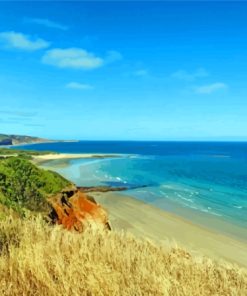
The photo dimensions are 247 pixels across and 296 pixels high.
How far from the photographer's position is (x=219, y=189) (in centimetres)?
4338

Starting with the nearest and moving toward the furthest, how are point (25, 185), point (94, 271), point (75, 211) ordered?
1. point (94, 271)
2. point (25, 185)
3. point (75, 211)

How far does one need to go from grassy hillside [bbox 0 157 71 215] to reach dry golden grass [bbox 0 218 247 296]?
6498 mm

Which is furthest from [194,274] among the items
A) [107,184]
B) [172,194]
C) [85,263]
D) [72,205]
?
[107,184]

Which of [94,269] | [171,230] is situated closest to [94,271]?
[94,269]

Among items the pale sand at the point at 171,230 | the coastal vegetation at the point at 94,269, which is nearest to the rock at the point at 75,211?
the pale sand at the point at 171,230

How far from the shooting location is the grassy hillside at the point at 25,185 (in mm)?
14059

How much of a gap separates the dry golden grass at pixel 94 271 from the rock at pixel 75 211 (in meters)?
9.55

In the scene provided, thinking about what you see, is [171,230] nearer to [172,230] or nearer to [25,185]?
[172,230]

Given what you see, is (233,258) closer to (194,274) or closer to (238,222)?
(238,222)

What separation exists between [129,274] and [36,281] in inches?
44.9

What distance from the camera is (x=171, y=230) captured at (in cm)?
2575

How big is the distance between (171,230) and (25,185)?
13.1 m

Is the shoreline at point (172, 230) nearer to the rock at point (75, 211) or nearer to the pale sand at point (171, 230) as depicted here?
the pale sand at point (171, 230)

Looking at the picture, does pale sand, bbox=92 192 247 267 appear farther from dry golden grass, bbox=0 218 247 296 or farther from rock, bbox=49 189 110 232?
dry golden grass, bbox=0 218 247 296
